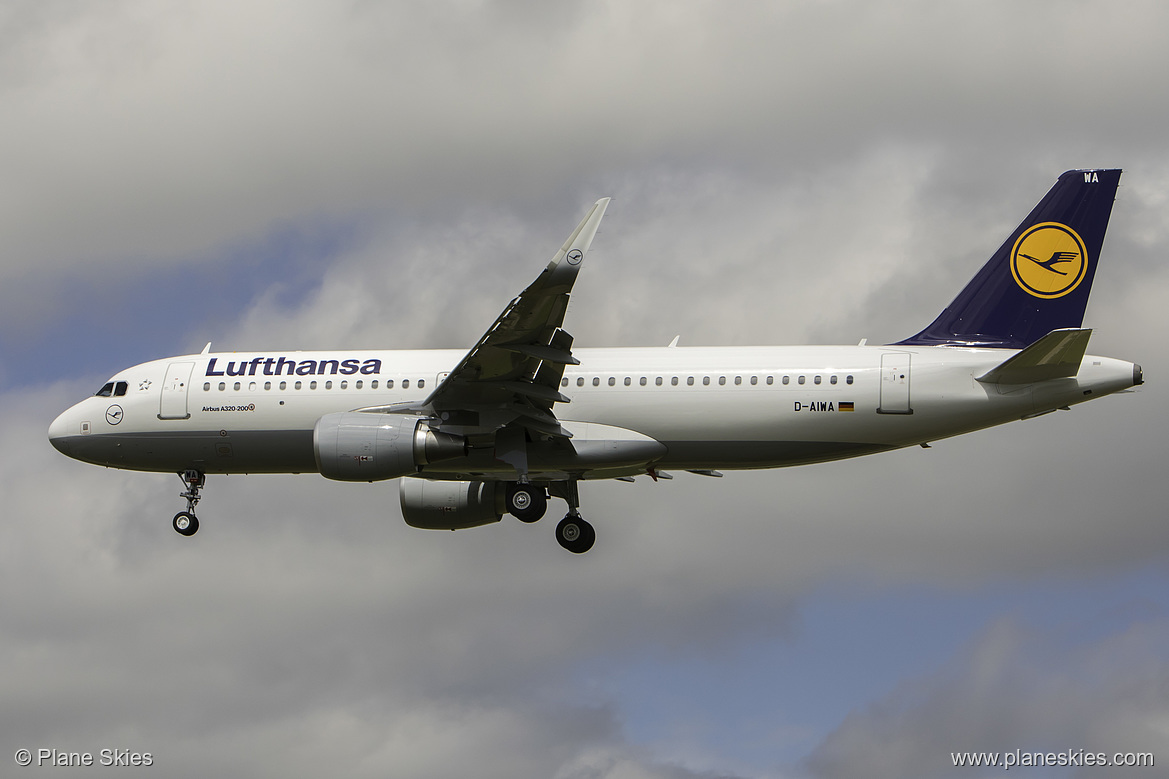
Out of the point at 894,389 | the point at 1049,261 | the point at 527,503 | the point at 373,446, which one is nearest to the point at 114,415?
the point at 373,446

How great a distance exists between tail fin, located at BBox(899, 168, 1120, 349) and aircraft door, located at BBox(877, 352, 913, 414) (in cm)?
193

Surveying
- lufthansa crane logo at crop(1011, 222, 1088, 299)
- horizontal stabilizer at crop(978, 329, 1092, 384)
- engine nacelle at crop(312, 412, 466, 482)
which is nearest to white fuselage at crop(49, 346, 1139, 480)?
horizontal stabilizer at crop(978, 329, 1092, 384)

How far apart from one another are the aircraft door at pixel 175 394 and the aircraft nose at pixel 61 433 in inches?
124

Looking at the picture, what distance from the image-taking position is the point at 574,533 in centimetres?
3662

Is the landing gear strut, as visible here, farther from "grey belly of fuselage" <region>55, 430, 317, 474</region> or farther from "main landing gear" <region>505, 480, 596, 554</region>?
"grey belly of fuselage" <region>55, 430, 317, 474</region>

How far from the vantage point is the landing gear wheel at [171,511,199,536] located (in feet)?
123

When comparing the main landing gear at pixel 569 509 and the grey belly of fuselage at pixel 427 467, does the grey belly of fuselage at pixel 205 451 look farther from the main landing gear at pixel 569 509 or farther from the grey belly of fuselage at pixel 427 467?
the main landing gear at pixel 569 509

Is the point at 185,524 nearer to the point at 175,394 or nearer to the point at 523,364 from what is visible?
the point at 175,394

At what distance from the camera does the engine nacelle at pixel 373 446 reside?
3231 centimetres

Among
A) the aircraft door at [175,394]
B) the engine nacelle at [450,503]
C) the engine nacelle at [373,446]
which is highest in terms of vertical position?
the aircraft door at [175,394]

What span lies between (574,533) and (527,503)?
2242 millimetres

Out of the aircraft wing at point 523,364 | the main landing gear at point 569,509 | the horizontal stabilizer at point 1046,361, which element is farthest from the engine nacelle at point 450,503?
the horizontal stabilizer at point 1046,361

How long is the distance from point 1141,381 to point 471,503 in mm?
16550

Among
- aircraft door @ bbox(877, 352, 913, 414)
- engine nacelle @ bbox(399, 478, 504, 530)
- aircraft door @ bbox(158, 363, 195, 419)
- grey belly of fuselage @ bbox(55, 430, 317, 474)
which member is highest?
aircraft door @ bbox(158, 363, 195, 419)
